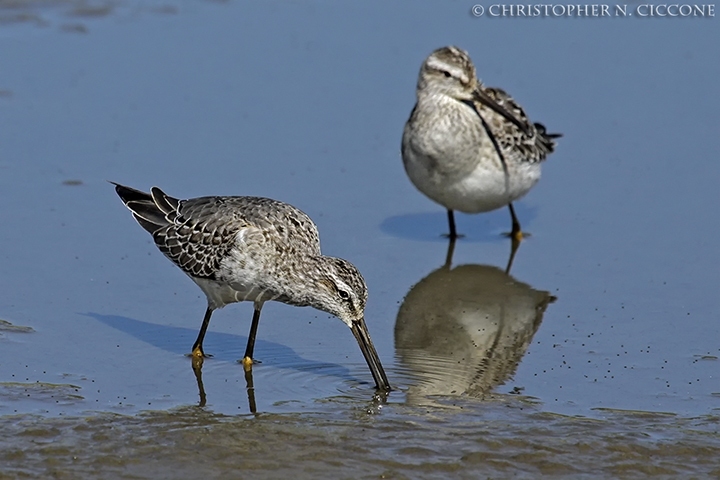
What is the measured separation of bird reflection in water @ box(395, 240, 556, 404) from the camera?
29.3ft

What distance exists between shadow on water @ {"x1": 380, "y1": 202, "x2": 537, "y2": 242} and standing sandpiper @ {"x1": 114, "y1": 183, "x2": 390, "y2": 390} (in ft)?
9.28

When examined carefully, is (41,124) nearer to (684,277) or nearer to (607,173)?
(607,173)

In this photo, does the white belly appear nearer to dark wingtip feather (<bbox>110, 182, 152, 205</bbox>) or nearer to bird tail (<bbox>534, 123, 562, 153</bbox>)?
bird tail (<bbox>534, 123, 562, 153</bbox>)

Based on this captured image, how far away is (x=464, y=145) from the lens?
1184 centimetres

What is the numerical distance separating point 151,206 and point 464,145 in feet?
11.3

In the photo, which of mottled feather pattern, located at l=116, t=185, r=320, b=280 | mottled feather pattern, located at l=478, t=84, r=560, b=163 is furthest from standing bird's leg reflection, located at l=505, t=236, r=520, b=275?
mottled feather pattern, located at l=116, t=185, r=320, b=280

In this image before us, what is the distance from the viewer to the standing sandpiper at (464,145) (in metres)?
11.8

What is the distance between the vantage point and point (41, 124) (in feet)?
44.4

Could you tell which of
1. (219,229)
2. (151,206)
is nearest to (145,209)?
(151,206)

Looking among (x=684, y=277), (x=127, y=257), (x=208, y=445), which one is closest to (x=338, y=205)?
(x=127, y=257)

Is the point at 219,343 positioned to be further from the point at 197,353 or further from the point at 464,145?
the point at 464,145

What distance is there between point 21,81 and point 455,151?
565cm

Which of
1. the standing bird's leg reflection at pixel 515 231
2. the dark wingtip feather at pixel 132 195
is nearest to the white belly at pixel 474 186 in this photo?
the standing bird's leg reflection at pixel 515 231

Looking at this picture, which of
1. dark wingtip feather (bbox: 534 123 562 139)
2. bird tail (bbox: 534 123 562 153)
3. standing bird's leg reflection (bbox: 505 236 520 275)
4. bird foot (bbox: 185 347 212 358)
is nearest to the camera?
bird foot (bbox: 185 347 212 358)
